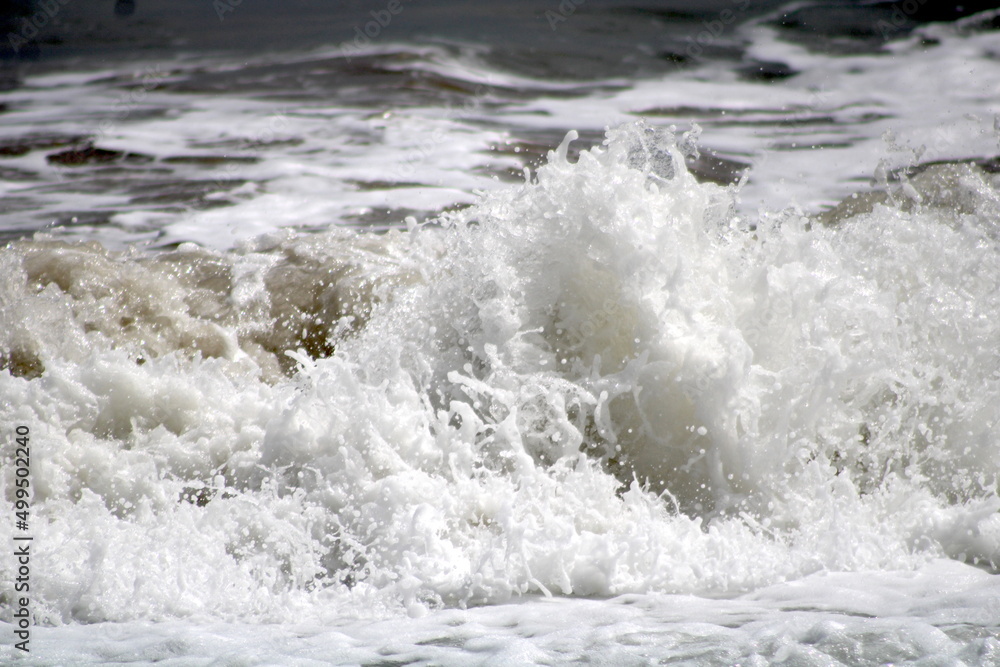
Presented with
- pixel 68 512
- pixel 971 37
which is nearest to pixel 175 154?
pixel 68 512

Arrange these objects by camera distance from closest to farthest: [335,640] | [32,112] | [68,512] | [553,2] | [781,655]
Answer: [781,655] < [335,640] < [68,512] < [32,112] < [553,2]

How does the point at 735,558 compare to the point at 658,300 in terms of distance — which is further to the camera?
the point at 658,300

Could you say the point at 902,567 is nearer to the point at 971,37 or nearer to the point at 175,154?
the point at 175,154

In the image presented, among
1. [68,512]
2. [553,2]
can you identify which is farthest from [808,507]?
[553,2]

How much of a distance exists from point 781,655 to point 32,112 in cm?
1002

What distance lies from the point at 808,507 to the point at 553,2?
39.1 feet

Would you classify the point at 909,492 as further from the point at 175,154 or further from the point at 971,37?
the point at 971,37

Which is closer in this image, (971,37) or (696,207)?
(696,207)

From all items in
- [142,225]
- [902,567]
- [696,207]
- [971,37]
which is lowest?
[902,567]

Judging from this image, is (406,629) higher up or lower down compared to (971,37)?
lower down

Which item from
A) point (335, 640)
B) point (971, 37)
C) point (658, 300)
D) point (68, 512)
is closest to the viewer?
point (335, 640)

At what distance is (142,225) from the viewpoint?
6328 mm

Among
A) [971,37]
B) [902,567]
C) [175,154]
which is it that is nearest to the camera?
[902,567]

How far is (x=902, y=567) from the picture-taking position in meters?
2.52
